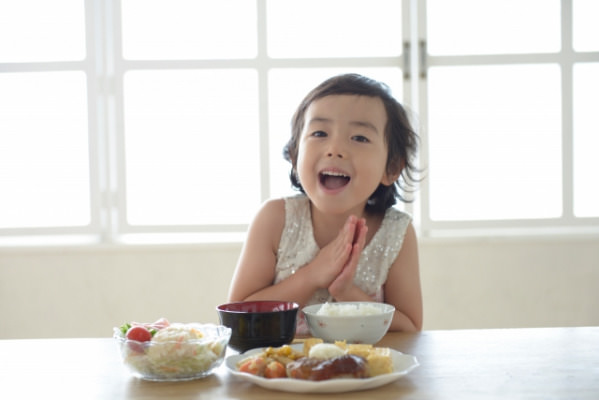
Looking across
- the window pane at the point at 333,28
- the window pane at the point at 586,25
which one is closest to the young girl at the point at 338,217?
the window pane at the point at 333,28

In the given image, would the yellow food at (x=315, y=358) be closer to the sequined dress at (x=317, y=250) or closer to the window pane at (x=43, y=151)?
the sequined dress at (x=317, y=250)

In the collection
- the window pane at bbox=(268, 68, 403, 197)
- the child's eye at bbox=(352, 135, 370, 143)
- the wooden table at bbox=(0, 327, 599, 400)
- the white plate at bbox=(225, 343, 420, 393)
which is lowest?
the wooden table at bbox=(0, 327, 599, 400)

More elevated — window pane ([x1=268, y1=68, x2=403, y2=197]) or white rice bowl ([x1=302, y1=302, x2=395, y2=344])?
window pane ([x1=268, y1=68, x2=403, y2=197])

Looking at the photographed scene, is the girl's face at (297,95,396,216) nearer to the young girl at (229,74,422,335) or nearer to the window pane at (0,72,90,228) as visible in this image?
the young girl at (229,74,422,335)

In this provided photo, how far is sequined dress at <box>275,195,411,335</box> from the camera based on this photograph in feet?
4.89

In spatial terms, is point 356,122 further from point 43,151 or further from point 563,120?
point 43,151

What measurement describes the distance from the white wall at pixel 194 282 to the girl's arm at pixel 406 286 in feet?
3.15

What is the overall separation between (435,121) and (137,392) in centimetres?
198

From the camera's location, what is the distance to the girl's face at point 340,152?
1.40 m

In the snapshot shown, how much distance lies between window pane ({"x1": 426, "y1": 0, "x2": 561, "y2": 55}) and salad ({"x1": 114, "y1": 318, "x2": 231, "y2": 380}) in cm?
195

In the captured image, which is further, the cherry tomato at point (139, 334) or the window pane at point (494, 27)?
the window pane at point (494, 27)

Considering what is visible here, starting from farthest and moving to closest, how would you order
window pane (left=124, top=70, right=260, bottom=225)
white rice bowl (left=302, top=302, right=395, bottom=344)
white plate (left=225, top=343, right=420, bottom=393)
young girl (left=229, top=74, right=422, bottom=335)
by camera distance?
1. window pane (left=124, top=70, right=260, bottom=225)
2. young girl (left=229, top=74, right=422, bottom=335)
3. white rice bowl (left=302, top=302, right=395, bottom=344)
4. white plate (left=225, top=343, right=420, bottom=393)

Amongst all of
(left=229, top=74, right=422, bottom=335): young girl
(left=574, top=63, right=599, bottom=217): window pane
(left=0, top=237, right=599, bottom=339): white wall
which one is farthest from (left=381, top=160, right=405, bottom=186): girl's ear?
(left=574, top=63, right=599, bottom=217): window pane

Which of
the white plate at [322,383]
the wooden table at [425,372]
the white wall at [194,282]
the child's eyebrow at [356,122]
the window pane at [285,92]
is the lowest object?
the white wall at [194,282]
